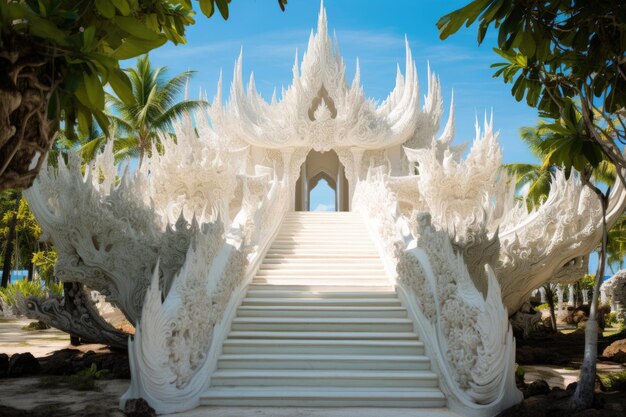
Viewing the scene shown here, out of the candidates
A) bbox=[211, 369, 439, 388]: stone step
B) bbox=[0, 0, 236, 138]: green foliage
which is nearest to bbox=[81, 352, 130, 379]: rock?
bbox=[211, 369, 439, 388]: stone step

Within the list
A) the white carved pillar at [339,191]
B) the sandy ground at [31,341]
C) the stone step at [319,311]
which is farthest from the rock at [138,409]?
the white carved pillar at [339,191]

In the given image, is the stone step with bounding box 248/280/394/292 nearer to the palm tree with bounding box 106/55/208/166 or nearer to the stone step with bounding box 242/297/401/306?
the stone step with bounding box 242/297/401/306

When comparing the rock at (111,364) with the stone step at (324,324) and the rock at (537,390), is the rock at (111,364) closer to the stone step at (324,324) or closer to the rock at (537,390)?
the stone step at (324,324)

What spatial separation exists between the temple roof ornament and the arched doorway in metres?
2.16

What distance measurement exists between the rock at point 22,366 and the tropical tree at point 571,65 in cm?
606

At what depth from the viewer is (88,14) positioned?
3.00m

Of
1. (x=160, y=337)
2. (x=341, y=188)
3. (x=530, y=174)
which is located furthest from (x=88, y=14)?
(x=530, y=174)

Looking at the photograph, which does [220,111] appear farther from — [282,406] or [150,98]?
[282,406]

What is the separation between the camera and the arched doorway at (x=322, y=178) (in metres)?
17.7

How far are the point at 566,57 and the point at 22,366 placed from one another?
22.3ft

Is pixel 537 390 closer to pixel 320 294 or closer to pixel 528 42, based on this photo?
pixel 320 294

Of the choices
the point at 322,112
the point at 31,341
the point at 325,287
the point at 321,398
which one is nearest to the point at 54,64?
the point at 321,398

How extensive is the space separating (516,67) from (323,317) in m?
3.24

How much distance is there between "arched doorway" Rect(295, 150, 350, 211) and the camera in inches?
695
